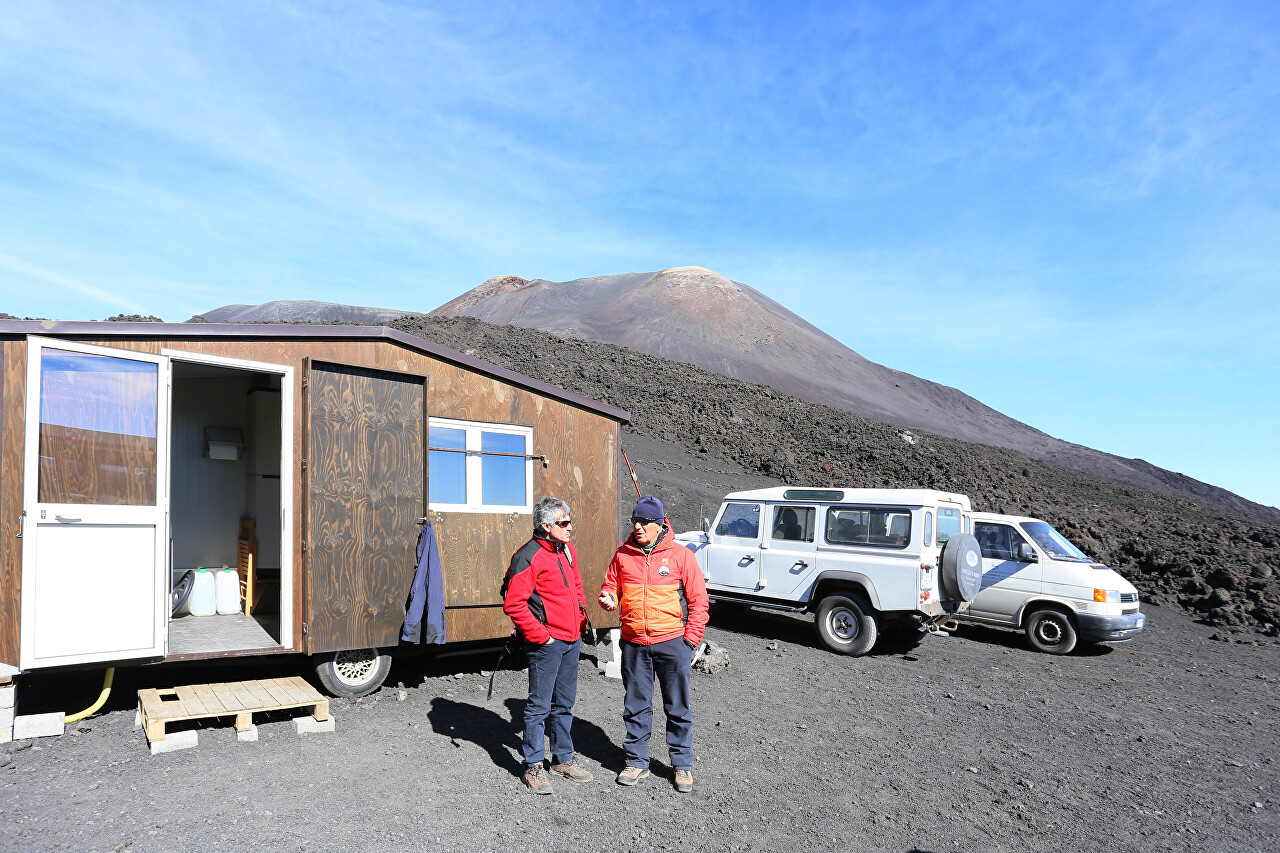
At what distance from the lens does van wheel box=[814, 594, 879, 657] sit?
364 inches

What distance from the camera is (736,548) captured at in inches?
413

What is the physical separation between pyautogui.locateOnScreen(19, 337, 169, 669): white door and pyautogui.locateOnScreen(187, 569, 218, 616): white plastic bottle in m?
2.86

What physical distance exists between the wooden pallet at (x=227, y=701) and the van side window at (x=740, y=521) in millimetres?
5782

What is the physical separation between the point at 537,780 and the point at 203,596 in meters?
5.29

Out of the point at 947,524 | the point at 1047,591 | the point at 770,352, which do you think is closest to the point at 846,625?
the point at 947,524

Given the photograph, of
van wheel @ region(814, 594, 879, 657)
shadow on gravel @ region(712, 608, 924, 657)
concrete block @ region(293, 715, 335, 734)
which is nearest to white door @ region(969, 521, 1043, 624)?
shadow on gravel @ region(712, 608, 924, 657)

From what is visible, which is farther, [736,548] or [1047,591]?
[736,548]

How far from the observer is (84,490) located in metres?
5.38

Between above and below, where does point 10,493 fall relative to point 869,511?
above

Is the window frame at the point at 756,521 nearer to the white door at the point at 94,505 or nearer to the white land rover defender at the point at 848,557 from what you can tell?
the white land rover defender at the point at 848,557

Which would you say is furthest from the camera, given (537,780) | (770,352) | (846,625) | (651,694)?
(770,352)

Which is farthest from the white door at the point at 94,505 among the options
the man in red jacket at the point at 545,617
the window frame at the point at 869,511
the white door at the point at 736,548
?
the window frame at the point at 869,511

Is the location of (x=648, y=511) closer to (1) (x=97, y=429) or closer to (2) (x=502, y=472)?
(2) (x=502, y=472)

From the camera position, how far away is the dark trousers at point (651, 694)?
482 centimetres
